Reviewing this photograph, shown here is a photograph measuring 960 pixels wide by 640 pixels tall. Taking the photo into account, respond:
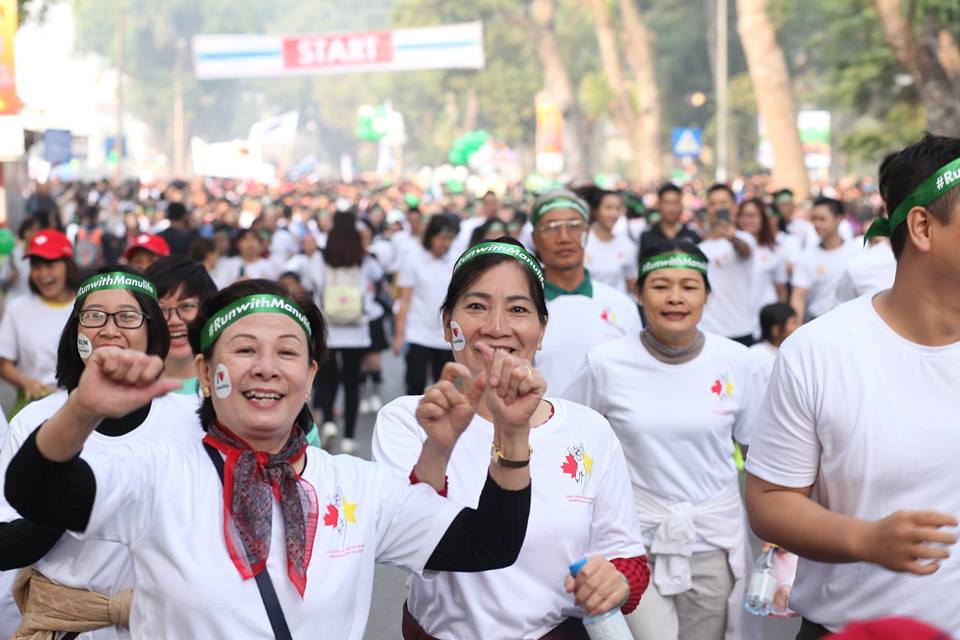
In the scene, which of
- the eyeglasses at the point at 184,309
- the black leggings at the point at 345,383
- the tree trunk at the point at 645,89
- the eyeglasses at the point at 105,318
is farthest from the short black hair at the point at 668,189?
the tree trunk at the point at 645,89

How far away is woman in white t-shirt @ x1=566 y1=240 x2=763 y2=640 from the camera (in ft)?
17.4

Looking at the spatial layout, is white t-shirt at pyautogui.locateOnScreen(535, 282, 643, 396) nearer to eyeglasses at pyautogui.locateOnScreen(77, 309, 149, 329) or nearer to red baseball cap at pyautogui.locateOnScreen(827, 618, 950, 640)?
eyeglasses at pyautogui.locateOnScreen(77, 309, 149, 329)

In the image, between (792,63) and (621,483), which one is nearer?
(621,483)

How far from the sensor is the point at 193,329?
3.59 m

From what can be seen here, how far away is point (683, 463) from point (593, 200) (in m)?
5.78

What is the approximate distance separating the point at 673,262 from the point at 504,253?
5.90ft

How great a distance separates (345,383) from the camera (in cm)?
1169

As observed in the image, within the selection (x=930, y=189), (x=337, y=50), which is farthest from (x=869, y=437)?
(x=337, y=50)

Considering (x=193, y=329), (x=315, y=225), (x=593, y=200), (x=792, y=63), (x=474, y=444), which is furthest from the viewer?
(x=792, y=63)

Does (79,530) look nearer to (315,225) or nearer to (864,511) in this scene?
(864,511)

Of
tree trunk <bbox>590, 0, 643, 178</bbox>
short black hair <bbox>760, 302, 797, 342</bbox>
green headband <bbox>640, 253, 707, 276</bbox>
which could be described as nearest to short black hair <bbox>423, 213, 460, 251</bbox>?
short black hair <bbox>760, 302, 797, 342</bbox>

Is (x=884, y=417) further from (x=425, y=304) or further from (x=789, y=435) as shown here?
(x=425, y=304)

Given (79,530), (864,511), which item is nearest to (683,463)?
(864,511)

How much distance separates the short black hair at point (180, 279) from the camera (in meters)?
5.77
